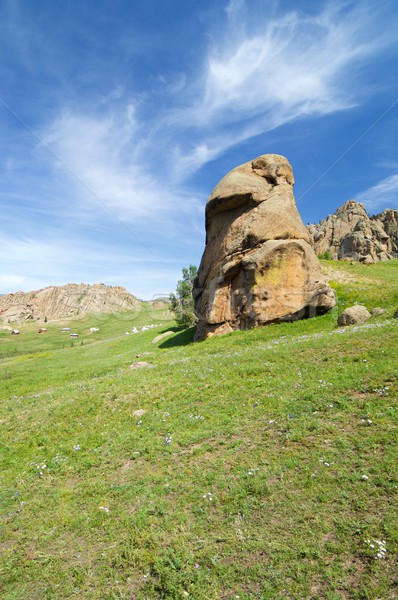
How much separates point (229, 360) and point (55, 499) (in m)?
13.3

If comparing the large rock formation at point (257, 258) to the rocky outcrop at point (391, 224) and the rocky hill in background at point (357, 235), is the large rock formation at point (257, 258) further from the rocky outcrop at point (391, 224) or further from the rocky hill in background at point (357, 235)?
the rocky outcrop at point (391, 224)

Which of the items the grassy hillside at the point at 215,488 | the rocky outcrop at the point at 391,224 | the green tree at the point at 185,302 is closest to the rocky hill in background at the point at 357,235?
the rocky outcrop at the point at 391,224

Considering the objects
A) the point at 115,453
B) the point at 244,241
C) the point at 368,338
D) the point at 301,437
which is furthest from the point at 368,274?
the point at 115,453

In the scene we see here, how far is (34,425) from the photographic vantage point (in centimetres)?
1509

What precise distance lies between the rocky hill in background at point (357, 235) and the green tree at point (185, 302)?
39.6 meters

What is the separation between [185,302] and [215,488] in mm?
63711

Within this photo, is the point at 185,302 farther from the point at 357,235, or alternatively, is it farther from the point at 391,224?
the point at 391,224

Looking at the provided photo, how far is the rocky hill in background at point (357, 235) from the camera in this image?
104m

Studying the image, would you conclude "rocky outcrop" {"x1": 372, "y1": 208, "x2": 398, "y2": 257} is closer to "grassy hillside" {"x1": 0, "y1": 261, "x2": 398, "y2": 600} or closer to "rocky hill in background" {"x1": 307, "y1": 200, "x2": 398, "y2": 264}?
"rocky hill in background" {"x1": 307, "y1": 200, "x2": 398, "y2": 264}

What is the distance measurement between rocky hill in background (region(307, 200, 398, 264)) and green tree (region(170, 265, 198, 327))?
1560 inches

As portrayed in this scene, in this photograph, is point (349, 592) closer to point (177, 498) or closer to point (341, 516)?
point (341, 516)

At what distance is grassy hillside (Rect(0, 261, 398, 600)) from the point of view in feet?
21.3

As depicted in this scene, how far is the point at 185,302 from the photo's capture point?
72438 millimetres

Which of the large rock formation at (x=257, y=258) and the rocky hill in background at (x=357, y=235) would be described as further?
the rocky hill in background at (x=357, y=235)
